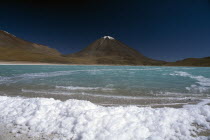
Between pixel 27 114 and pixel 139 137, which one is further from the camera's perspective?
pixel 27 114

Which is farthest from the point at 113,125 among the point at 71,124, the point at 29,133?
the point at 29,133

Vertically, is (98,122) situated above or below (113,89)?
above

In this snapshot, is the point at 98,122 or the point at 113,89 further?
the point at 113,89

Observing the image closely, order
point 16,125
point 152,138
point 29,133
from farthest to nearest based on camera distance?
point 16,125, point 29,133, point 152,138

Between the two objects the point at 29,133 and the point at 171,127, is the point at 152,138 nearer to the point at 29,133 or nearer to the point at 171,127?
the point at 171,127

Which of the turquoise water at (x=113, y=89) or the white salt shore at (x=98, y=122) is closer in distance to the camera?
the white salt shore at (x=98, y=122)

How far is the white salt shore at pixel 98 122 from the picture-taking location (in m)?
3.15

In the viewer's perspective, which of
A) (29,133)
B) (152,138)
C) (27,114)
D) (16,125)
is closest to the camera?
(152,138)

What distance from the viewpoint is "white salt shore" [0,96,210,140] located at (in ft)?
10.3

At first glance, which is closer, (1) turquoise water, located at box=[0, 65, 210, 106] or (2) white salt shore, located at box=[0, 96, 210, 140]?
(2) white salt shore, located at box=[0, 96, 210, 140]

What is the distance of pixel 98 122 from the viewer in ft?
11.3

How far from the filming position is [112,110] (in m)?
4.02

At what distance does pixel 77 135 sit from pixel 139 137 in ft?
4.16

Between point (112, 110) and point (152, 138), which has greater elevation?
point (112, 110)
